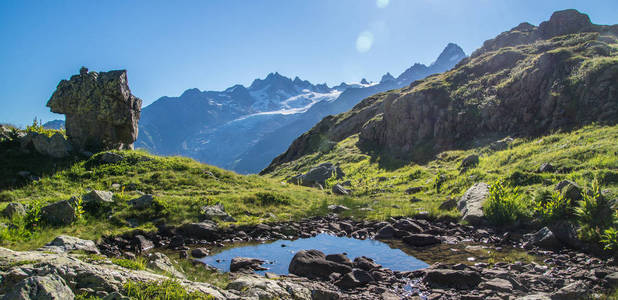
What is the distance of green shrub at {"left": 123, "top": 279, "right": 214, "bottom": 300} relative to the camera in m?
7.59

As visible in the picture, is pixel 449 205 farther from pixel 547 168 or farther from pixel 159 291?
pixel 159 291

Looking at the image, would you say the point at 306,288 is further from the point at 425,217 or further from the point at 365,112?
the point at 365,112

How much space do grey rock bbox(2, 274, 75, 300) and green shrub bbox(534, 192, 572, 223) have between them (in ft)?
64.5

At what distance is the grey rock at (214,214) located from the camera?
21.0 metres

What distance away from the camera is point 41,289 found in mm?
6504

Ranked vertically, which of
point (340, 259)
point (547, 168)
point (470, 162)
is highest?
point (470, 162)

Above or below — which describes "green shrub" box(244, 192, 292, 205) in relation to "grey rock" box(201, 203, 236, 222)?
above

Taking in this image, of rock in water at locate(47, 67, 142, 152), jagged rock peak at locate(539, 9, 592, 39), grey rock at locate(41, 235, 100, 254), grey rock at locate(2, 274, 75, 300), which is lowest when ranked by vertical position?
grey rock at locate(41, 235, 100, 254)

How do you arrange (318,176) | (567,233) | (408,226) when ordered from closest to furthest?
1. (567,233)
2. (408,226)
3. (318,176)

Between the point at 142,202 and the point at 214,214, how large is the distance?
4387 millimetres

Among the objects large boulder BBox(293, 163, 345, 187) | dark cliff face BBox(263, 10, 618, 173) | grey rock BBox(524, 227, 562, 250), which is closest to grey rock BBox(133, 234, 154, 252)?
grey rock BBox(524, 227, 562, 250)

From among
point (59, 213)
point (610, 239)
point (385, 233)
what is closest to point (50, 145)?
point (59, 213)

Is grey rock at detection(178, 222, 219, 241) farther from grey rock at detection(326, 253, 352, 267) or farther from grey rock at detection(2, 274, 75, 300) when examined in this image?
grey rock at detection(2, 274, 75, 300)

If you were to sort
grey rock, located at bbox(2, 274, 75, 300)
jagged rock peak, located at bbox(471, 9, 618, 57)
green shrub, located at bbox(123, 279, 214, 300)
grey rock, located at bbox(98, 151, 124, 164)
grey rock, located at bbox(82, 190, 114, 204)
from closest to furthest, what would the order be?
grey rock, located at bbox(2, 274, 75, 300)
green shrub, located at bbox(123, 279, 214, 300)
grey rock, located at bbox(82, 190, 114, 204)
grey rock, located at bbox(98, 151, 124, 164)
jagged rock peak, located at bbox(471, 9, 618, 57)
